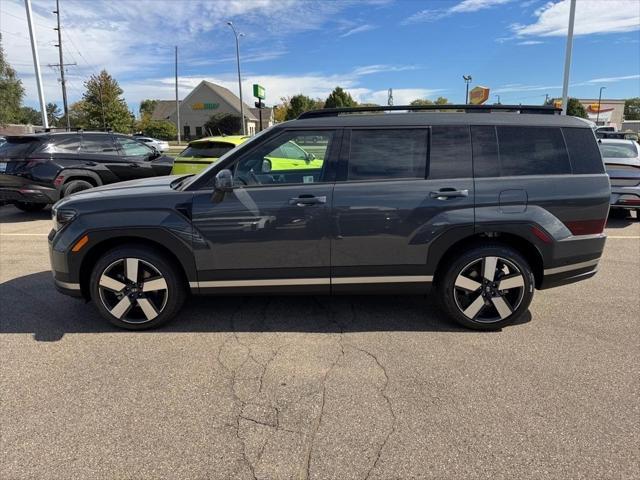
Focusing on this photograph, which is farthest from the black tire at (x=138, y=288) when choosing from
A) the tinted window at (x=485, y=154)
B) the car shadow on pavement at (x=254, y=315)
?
the tinted window at (x=485, y=154)

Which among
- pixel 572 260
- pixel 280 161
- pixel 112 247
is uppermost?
pixel 280 161

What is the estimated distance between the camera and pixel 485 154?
384cm

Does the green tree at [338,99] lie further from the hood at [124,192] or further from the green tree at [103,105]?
the hood at [124,192]

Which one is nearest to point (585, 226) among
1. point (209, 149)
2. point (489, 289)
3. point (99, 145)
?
point (489, 289)

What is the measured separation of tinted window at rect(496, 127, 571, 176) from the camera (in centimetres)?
384

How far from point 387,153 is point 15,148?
8.57 m

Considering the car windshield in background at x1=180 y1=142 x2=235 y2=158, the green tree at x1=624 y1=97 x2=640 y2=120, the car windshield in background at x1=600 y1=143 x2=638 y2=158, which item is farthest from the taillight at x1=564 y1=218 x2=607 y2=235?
the green tree at x1=624 y1=97 x2=640 y2=120

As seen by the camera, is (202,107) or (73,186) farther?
(202,107)

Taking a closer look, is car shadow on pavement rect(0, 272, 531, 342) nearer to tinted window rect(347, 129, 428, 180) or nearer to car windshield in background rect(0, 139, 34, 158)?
tinted window rect(347, 129, 428, 180)

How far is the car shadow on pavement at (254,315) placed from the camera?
160 inches

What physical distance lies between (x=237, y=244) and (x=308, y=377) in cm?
124

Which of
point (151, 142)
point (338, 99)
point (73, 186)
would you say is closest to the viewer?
point (73, 186)

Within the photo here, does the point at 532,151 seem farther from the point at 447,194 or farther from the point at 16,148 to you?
Answer: the point at 16,148

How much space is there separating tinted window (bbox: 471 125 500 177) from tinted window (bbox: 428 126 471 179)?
0.06 m
